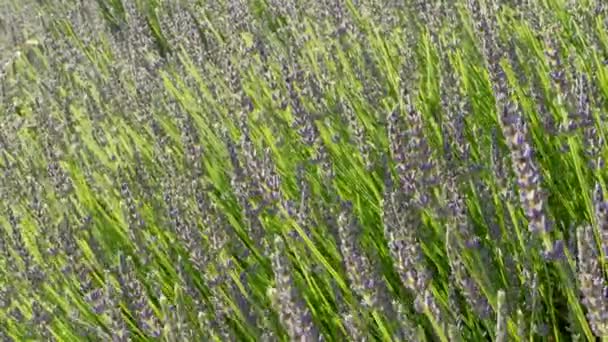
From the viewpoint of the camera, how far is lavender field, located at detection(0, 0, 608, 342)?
1365 mm

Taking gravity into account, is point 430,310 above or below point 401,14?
below

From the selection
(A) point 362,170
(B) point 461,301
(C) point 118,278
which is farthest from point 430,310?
(A) point 362,170

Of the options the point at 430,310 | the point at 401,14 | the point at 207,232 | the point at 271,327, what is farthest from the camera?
the point at 401,14

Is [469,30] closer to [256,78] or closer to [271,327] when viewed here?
[256,78]

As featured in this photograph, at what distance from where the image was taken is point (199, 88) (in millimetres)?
3010

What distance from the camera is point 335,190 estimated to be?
6.70 feet

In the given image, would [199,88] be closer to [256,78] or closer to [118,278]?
[256,78]

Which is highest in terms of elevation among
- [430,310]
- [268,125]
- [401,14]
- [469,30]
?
[401,14]

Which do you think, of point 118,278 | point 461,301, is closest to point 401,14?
point 461,301

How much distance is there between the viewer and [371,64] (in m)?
2.49

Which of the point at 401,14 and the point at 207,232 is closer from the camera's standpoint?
the point at 207,232

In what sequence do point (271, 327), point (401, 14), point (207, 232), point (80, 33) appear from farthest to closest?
point (80, 33) → point (401, 14) → point (207, 232) → point (271, 327)

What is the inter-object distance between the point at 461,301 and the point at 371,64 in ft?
3.16

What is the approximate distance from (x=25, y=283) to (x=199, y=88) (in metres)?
1.07
